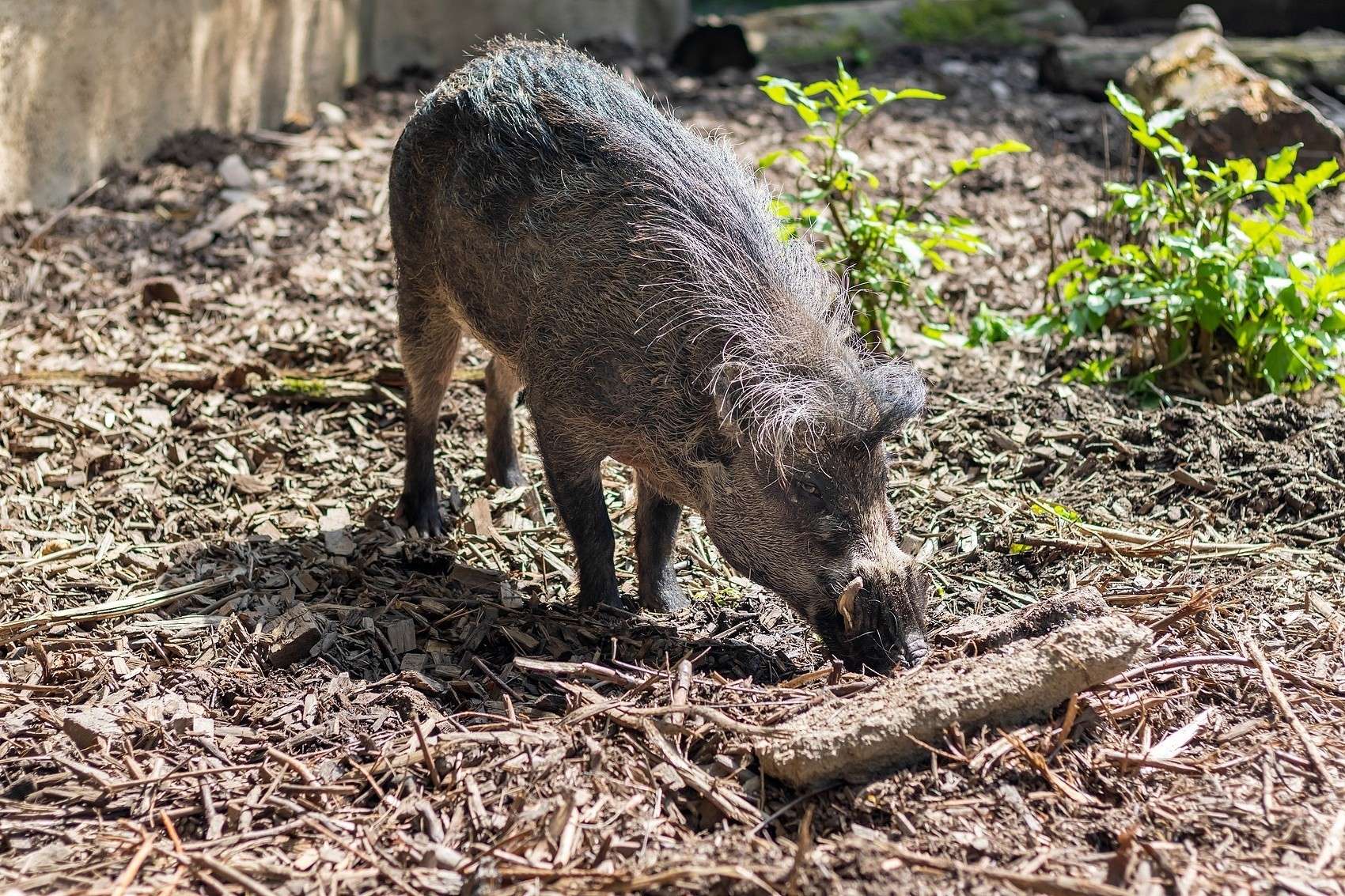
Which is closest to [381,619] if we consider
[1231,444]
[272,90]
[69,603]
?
[69,603]

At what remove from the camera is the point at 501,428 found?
19.7 feet

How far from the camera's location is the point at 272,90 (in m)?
10.2

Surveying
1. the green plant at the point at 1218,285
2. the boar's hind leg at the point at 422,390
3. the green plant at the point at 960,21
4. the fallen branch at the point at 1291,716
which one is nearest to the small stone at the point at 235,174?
the boar's hind leg at the point at 422,390

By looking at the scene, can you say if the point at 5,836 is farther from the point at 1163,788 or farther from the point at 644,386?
the point at 1163,788

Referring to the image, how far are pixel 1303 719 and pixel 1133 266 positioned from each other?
332cm

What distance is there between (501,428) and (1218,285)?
3.37 metres

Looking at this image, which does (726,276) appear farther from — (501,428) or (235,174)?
(235,174)

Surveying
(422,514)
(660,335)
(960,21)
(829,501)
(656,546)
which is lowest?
(422,514)

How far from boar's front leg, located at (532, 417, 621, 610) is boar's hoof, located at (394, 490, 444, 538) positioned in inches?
38.4

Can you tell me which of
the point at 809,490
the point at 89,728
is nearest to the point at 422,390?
the point at 809,490

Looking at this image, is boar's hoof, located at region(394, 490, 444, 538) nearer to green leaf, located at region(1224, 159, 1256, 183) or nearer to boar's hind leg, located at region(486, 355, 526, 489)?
boar's hind leg, located at region(486, 355, 526, 489)

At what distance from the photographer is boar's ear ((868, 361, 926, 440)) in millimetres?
4258

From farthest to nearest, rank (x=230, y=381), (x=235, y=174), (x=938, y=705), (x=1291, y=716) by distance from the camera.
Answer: (x=235, y=174) → (x=230, y=381) → (x=1291, y=716) → (x=938, y=705)

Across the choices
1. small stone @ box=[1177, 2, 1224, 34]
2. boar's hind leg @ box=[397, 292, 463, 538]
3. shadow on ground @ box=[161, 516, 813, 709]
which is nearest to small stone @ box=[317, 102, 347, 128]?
boar's hind leg @ box=[397, 292, 463, 538]
